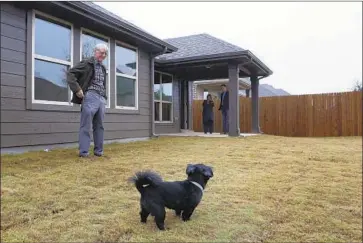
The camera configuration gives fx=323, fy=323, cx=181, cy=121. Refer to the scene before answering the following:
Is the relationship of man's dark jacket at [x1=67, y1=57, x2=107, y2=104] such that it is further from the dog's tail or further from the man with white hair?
the dog's tail

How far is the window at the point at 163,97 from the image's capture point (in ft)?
22.7

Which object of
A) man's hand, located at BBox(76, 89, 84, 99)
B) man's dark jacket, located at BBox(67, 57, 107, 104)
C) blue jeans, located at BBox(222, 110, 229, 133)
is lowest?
blue jeans, located at BBox(222, 110, 229, 133)

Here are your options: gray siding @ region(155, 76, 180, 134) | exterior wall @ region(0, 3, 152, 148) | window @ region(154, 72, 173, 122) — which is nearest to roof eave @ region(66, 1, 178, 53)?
exterior wall @ region(0, 3, 152, 148)

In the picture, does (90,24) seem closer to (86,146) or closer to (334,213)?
(86,146)

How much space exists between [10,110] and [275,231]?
2.39 m

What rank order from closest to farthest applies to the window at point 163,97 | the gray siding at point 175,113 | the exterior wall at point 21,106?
the exterior wall at point 21,106 → the window at point 163,97 → the gray siding at point 175,113

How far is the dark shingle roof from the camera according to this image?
5.63 metres

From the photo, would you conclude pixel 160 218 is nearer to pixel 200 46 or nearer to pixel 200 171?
pixel 200 171

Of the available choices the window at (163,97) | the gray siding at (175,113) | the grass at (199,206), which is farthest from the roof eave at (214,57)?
the grass at (199,206)

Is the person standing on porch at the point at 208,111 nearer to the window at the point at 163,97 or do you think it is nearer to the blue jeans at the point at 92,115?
the blue jeans at the point at 92,115

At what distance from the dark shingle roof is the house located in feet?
0.06

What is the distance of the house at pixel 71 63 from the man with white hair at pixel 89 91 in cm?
49

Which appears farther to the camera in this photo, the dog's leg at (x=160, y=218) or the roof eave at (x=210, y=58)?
the roof eave at (x=210, y=58)

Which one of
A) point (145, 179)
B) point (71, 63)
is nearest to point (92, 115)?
point (71, 63)
